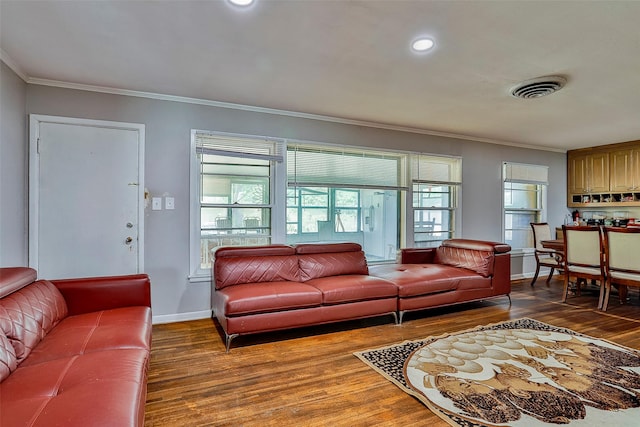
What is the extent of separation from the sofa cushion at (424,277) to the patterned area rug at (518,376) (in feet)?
1.97

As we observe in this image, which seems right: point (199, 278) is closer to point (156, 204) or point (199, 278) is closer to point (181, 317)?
point (181, 317)

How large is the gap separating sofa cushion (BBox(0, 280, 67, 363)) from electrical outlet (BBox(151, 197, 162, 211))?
1279 mm

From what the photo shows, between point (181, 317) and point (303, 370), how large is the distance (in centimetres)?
180

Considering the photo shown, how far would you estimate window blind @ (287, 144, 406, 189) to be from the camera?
4.30 meters

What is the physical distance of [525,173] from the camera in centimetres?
604

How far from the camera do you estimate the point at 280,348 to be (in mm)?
2904

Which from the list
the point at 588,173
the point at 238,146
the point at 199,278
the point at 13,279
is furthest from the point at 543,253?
the point at 13,279

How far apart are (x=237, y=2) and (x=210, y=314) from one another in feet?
10.1

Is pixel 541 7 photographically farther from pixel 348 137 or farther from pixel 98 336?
pixel 98 336

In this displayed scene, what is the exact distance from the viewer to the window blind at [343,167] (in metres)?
4.30

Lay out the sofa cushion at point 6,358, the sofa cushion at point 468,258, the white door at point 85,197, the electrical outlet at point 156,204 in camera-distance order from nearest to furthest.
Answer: the sofa cushion at point 6,358, the white door at point 85,197, the electrical outlet at point 156,204, the sofa cushion at point 468,258

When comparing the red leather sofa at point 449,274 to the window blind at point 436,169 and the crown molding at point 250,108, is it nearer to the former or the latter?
the window blind at point 436,169

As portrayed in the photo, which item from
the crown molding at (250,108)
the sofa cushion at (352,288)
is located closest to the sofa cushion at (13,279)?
the crown molding at (250,108)

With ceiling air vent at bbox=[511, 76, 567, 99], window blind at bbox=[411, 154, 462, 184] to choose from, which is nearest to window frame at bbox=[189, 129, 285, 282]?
window blind at bbox=[411, 154, 462, 184]
